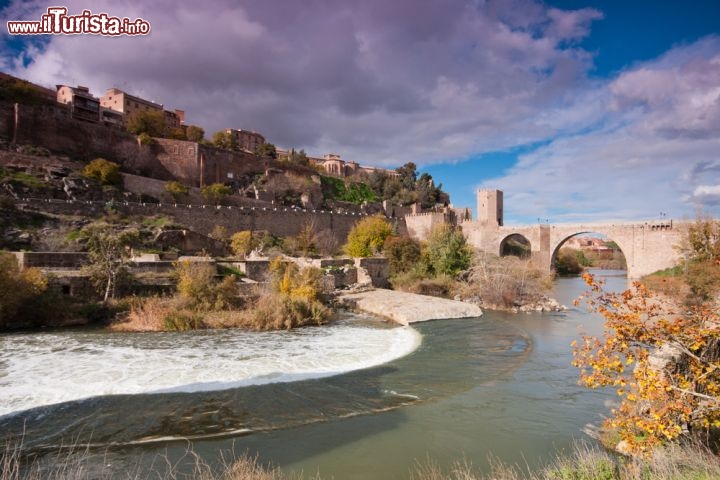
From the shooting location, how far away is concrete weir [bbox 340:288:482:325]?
1520cm

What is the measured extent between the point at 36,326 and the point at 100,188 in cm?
1903

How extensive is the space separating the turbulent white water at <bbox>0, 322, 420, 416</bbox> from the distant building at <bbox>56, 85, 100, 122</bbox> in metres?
38.7

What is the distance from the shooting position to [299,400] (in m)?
7.44

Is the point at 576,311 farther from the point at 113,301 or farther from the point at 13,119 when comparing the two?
the point at 13,119

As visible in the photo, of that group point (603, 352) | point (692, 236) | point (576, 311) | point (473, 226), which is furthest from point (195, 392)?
point (473, 226)

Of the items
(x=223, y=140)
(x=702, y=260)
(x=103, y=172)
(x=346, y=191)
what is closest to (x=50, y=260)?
(x=103, y=172)

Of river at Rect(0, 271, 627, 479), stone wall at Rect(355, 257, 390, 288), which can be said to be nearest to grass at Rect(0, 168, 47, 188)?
river at Rect(0, 271, 627, 479)

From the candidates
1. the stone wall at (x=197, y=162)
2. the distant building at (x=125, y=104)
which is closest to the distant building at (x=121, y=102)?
the distant building at (x=125, y=104)

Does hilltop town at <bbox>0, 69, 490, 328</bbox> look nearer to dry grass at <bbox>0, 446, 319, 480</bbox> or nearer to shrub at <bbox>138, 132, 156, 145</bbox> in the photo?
shrub at <bbox>138, 132, 156, 145</bbox>

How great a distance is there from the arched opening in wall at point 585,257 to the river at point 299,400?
90.9 ft

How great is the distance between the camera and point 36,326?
1312cm

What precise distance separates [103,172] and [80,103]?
2004 cm

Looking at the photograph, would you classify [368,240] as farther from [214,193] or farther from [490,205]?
[490,205]

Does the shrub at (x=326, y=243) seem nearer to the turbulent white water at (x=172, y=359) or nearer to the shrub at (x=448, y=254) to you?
the shrub at (x=448, y=254)
